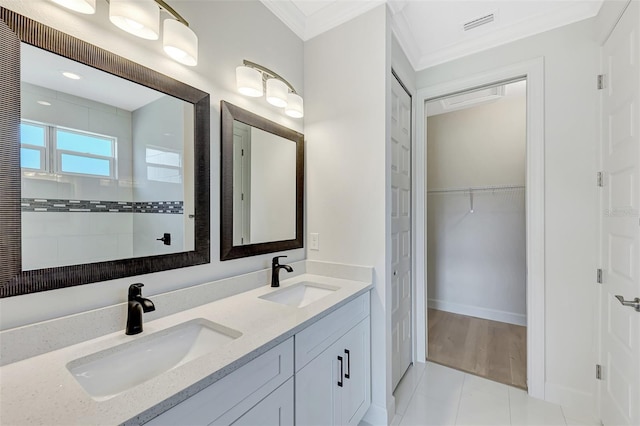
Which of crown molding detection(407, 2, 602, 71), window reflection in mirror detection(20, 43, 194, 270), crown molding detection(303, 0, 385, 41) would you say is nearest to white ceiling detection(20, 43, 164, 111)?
window reflection in mirror detection(20, 43, 194, 270)

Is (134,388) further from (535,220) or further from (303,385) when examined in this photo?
(535,220)

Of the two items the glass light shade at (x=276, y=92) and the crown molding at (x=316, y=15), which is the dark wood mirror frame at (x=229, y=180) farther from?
the crown molding at (x=316, y=15)

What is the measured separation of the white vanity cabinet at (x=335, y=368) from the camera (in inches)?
45.3

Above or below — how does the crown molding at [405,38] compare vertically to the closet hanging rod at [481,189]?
above

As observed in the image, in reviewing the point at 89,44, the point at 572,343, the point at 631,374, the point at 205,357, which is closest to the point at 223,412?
the point at 205,357

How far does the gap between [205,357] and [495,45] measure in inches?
107

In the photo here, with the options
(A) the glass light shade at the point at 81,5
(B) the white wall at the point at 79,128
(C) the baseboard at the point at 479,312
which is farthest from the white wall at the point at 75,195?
(C) the baseboard at the point at 479,312

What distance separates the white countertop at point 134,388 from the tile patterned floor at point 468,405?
4.09 feet

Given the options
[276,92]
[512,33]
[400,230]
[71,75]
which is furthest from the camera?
[400,230]

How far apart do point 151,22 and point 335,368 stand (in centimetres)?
171

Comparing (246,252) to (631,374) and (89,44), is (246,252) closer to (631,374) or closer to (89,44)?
(89,44)

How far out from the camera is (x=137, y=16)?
101 centimetres

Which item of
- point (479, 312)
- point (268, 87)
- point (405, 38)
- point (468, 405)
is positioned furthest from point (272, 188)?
point (479, 312)

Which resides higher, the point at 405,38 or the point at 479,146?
the point at 405,38
